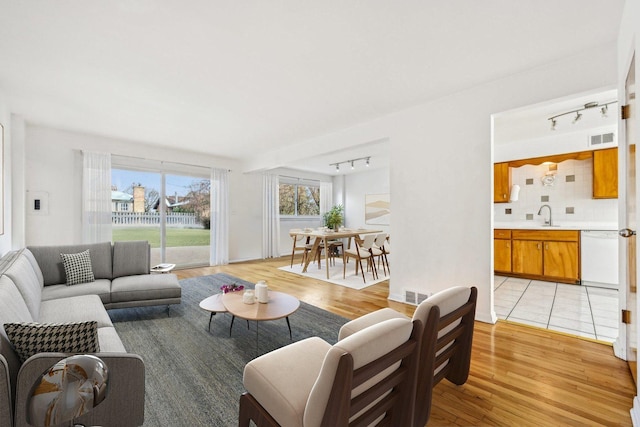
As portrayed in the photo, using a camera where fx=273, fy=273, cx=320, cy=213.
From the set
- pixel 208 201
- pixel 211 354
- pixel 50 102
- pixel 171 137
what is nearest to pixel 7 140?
pixel 50 102

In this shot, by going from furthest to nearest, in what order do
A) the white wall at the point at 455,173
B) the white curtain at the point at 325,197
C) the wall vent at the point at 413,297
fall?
1. the white curtain at the point at 325,197
2. the wall vent at the point at 413,297
3. the white wall at the point at 455,173

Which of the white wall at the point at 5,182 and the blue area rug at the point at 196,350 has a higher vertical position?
the white wall at the point at 5,182

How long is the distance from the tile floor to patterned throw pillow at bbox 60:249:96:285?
15.6 feet

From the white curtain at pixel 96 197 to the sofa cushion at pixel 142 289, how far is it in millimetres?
2112

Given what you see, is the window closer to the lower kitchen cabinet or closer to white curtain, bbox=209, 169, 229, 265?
white curtain, bbox=209, 169, 229, 265

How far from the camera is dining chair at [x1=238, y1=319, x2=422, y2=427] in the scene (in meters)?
0.95

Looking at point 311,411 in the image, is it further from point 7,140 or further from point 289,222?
point 289,222

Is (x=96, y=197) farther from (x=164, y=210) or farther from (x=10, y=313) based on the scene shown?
(x=10, y=313)

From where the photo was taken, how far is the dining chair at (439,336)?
1.38m

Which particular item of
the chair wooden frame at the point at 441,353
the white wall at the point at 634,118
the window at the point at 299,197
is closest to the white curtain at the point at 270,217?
the window at the point at 299,197

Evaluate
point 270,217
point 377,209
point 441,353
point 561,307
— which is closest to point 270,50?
point 441,353

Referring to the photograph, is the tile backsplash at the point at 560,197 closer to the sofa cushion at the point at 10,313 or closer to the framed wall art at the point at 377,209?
the framed wall art at the point at 377,209

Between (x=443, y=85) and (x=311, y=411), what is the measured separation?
10.6ft

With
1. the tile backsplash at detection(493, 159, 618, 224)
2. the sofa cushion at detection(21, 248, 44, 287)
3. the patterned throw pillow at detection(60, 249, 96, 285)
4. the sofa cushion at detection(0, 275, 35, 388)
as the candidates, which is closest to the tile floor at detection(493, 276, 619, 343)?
the tile backsplash at detection(493, 159, 618, 224)
